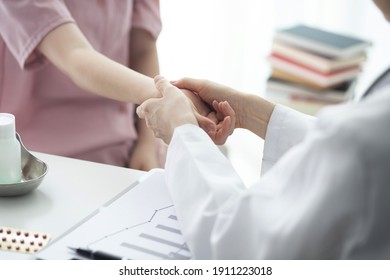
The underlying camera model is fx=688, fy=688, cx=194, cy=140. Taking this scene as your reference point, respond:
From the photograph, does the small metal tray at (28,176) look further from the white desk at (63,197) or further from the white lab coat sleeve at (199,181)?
the white lab coat sleeve at (199,181)

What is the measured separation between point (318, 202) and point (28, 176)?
2.03 feet

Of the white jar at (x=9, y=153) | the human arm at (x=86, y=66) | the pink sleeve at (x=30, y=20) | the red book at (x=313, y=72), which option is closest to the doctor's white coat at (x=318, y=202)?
the white jar at (x=9, y=153)

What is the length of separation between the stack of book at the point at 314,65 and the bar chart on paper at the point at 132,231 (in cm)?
109

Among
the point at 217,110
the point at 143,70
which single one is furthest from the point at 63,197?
the point at 143,70

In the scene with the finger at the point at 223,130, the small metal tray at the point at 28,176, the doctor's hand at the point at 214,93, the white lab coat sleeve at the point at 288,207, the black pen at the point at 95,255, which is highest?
the white lab coat sleeve at the point at 288,207

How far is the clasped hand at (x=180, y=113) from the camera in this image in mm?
1053

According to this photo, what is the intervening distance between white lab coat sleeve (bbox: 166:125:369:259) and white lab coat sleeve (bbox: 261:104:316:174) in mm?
310

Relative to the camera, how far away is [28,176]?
119 centimetres

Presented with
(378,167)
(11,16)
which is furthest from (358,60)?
(378,167)

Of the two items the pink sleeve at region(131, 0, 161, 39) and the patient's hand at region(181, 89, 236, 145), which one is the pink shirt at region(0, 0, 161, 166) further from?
the patient's hand at region(181, 89, 236, 145)

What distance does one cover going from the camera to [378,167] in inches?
28.6

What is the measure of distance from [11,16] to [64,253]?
0.64 m

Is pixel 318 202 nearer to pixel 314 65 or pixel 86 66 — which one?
pixel 86 66
